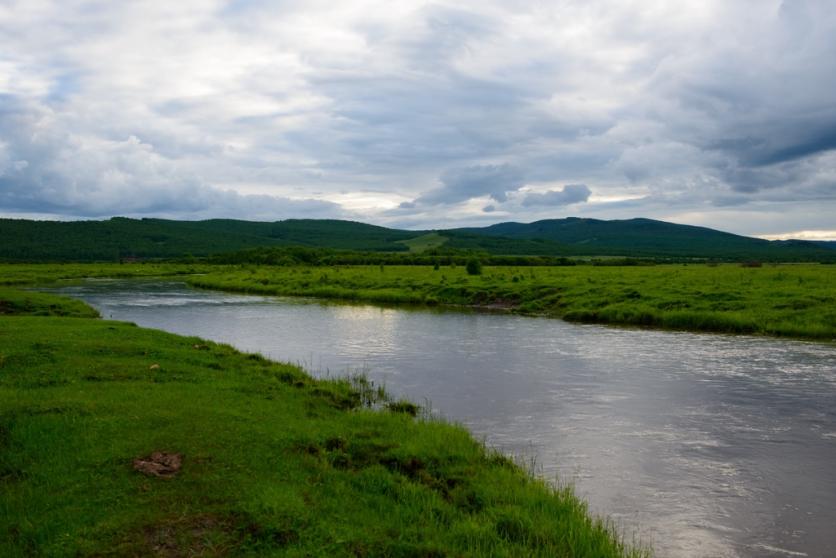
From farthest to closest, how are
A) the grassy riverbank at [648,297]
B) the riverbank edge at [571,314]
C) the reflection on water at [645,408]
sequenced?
1. the grassy riverbank at [648,297]
2. the riverbank edge at [571,314]
3. the reflection on water at [645,408]

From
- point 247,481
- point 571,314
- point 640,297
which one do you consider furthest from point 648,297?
point 247,481

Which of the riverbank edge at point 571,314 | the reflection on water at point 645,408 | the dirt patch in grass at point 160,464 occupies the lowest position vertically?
the reflection on water at point 645,408

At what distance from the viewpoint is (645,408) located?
18.8 m

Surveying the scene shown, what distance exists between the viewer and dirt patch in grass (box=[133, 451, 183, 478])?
10.8 meters

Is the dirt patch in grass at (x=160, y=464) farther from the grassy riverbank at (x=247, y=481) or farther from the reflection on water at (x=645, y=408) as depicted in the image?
the reflection on water at (x=645, y=408)

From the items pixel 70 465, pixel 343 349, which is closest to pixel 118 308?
→ pixel 343 349

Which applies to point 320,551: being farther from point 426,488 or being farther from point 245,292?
point 245,292

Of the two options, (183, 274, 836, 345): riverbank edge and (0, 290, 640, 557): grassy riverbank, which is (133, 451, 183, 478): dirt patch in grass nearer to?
(0, 290, 640, 557): grassy riverbank

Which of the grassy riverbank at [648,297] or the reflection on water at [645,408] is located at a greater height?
the grassy riverbank at [648,297]

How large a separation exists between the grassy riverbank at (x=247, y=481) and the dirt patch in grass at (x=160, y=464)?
0.06m

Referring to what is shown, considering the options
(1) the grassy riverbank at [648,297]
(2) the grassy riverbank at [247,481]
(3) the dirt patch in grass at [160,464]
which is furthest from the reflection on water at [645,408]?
(3) the dirt patch in grass at [160,464]

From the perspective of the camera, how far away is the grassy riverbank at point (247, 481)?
8.96 meters

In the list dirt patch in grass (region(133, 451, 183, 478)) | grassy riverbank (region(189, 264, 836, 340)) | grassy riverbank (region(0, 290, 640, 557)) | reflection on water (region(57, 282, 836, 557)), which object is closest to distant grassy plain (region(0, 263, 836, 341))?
grassy riverbank (region(189, 264, 836, 340))

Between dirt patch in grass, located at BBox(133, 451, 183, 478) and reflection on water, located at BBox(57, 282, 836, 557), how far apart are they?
24.9ft
